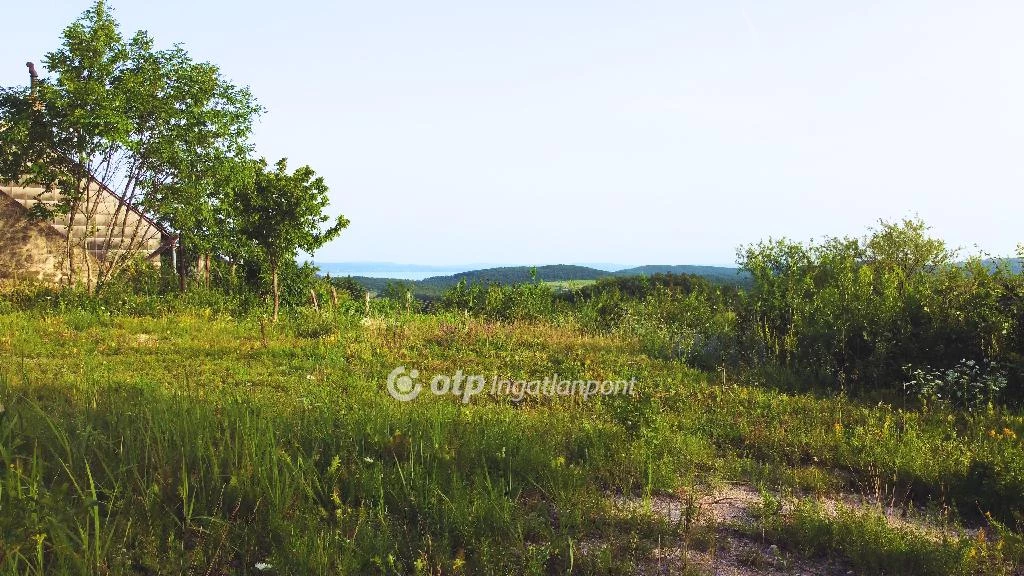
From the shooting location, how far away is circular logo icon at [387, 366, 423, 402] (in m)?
7.34

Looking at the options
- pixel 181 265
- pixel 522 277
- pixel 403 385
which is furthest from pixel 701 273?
pixel 403 385

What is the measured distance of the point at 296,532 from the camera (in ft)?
10.6

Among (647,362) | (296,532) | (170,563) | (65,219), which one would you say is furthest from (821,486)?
(65,219)

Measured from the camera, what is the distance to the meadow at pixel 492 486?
3.22m

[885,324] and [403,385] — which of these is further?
[885,324]

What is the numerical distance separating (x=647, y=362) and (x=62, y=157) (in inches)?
573

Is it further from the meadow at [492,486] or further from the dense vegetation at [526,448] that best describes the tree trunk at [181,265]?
the meadow at [492,486]

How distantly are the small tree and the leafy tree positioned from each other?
3.55 m

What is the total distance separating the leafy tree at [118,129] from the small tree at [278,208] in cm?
355

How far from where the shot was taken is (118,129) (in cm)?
1526

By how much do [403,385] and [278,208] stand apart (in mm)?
7575

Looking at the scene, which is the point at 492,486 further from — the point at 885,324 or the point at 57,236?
the point at 57,236

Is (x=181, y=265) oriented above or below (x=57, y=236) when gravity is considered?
below

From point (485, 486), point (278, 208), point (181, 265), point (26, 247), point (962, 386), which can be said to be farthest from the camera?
point (181, 265)
